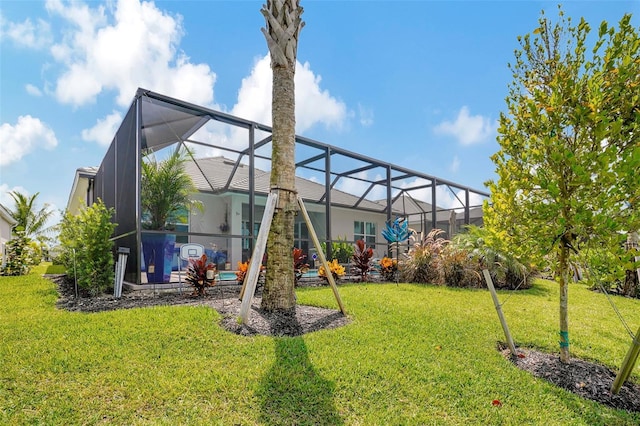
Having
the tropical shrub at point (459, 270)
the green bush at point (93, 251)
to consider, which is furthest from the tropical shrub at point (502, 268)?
the green bush at point (93, 251)

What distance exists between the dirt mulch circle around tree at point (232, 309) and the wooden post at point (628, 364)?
9.05 feet

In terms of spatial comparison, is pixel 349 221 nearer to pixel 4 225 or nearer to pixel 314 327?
pixel 314 327

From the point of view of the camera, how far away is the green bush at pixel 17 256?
34.0ft

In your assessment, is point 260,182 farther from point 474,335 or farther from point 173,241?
point 474,335

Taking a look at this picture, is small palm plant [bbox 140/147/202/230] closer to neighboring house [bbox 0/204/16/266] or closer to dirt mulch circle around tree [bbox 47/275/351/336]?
dirt mulch circle around tree [bbox 47/275/351/336]

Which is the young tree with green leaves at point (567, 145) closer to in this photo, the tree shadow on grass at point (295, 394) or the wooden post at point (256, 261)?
the tree shadow on grass at point (295, 394)

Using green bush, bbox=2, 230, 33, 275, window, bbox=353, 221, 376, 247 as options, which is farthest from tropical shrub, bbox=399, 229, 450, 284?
green bush, bbox=2, 230, 33, 275

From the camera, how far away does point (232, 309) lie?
15.5 ft

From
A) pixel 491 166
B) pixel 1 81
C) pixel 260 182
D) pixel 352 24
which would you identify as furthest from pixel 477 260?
pixel 1 81

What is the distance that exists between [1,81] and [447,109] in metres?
11.4

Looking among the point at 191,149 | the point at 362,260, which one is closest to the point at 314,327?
the point at 362,260

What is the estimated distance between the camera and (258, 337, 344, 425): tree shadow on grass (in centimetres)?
226

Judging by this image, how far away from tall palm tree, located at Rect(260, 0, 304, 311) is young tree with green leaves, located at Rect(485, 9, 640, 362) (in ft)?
8.71

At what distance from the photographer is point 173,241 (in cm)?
802
